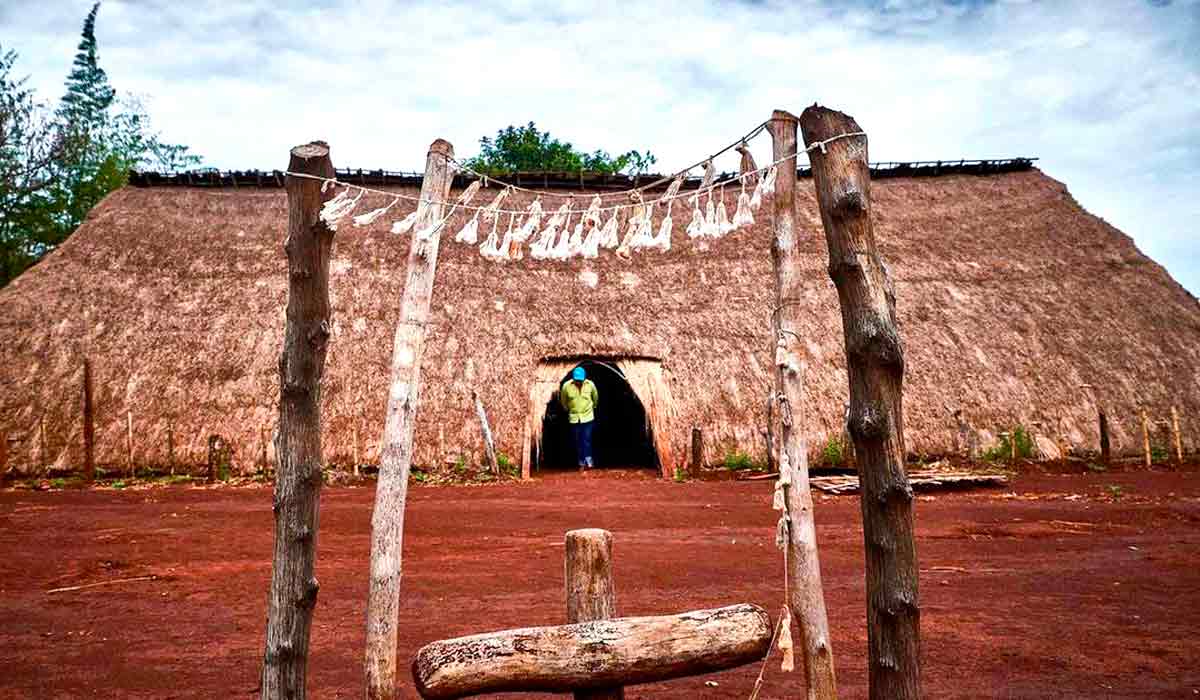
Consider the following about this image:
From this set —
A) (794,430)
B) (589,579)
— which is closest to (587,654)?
(589,579)

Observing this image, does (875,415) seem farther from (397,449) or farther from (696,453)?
(696,453)

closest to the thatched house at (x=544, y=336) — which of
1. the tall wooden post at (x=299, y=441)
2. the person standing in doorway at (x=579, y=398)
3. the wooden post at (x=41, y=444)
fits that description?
the wooden post at (x=41, y=444)

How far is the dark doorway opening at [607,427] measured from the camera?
17812 mm

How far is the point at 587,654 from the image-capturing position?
8.07ft

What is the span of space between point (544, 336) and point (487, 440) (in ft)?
7.26

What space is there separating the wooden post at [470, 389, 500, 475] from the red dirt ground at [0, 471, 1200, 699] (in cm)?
248

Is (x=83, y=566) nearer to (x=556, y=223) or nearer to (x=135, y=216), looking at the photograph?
(x=556, y=223)

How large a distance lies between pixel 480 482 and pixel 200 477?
4.36 meters

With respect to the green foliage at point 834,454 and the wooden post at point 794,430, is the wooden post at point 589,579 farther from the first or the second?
the green foliage at point 834,454

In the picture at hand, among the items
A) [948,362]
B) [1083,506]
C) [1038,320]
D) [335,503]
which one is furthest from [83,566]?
[1038,320]

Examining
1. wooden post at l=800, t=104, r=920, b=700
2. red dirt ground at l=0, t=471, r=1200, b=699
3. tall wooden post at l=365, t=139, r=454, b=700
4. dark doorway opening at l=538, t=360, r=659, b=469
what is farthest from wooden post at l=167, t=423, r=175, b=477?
wooden post at l=800, t=104, r=920, b=700

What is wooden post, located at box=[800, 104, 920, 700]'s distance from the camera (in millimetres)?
2623

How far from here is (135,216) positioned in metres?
15.6

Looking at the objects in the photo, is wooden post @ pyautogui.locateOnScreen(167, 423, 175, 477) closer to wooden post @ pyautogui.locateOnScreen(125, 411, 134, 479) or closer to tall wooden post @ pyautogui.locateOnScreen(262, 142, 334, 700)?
wooden post @ pyautogui.locateOnScreen(125, 411, 134, 479)
